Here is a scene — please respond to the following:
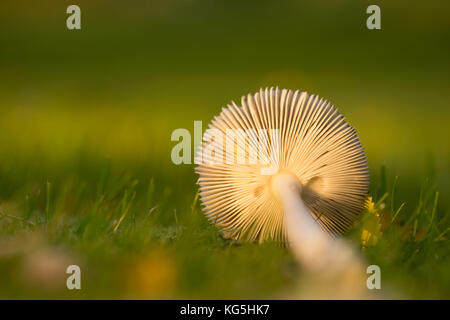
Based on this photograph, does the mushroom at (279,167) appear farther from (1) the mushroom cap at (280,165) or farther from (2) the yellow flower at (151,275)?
(2) the yellow flower at (151,275)

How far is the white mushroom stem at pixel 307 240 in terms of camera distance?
232 centimetres

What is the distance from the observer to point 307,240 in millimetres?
2508

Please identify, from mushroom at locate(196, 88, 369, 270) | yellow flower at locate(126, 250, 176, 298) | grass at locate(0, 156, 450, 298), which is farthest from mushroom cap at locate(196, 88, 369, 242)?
yellow flower at locate(126, 250, 176, 298)

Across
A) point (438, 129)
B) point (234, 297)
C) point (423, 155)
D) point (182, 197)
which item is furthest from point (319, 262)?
point (438, 129)

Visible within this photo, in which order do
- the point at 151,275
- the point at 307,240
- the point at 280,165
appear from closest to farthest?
the point at 151,275
the point at 307,240
the point at 280,165

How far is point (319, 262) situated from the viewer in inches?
93.4

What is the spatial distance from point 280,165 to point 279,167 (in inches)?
0.5

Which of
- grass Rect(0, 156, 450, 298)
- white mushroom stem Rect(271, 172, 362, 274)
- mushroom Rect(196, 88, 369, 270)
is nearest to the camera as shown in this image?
grass Rect(0, 156, 450, 298)

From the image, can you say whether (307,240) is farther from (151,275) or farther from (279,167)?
(151,275)

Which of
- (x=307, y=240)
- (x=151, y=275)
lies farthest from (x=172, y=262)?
(x=307, y=240)

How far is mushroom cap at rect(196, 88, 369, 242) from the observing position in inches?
114

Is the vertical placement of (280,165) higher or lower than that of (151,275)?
higher

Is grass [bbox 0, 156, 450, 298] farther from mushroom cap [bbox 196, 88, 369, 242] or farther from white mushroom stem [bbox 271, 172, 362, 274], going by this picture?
mushroom cap [bbox 196, 88, 369, 242]
